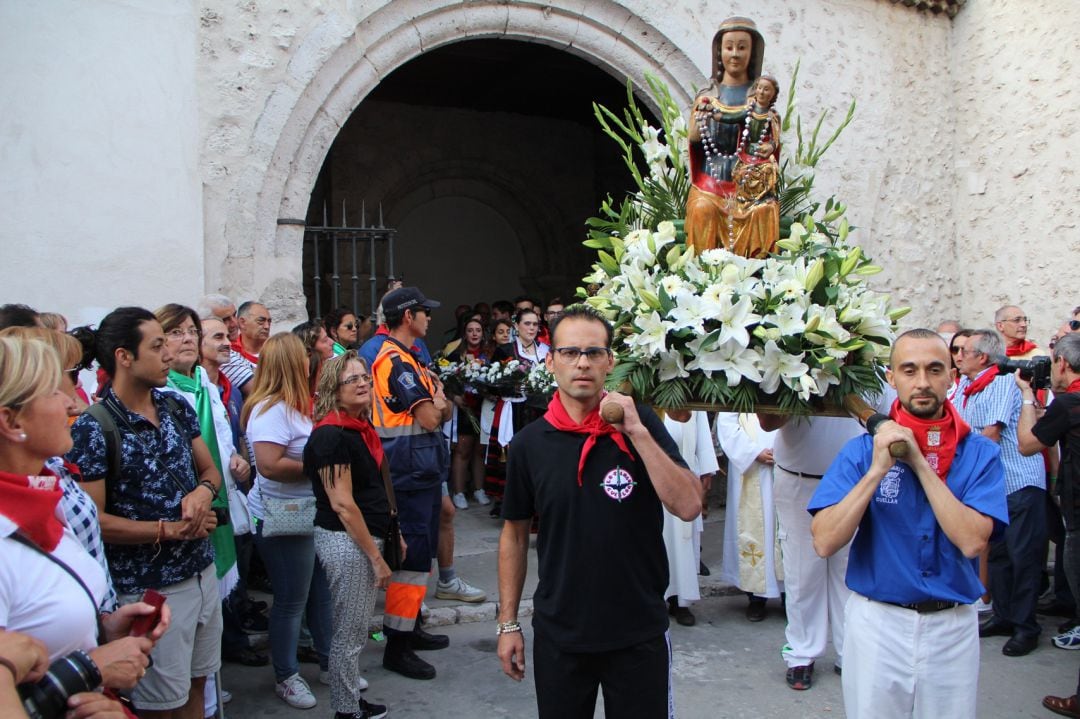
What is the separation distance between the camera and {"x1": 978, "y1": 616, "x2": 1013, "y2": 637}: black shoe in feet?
18.4

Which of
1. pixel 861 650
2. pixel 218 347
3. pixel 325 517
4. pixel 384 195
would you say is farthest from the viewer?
pixel 384 195

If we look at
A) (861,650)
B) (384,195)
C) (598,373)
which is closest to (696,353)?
(598,373)

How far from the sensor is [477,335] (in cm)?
891

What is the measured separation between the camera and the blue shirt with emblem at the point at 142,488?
9.96ft

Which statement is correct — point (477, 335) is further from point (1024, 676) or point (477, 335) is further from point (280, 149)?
point (1024, 676)

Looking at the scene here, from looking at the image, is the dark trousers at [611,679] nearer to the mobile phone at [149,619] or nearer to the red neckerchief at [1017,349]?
the mobile phone at [149,619]

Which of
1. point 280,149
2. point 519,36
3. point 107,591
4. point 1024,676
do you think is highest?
point 519,36

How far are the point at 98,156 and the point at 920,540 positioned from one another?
5625 mm

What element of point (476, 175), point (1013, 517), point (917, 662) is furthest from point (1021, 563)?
point (476, 175)

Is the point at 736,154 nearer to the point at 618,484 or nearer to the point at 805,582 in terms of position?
the point at 618,484

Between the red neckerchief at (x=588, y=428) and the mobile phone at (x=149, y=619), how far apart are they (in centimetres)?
121

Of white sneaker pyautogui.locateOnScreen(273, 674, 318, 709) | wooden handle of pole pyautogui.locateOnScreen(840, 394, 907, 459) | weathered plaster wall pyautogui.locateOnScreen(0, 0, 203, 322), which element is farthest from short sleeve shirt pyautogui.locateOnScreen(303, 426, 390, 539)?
weathered plaster wall pyautogui.locateOnScreen(0, 0, 203, 322)

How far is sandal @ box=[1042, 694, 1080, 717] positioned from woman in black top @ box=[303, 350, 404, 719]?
3.42 m

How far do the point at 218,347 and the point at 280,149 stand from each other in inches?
91.5
